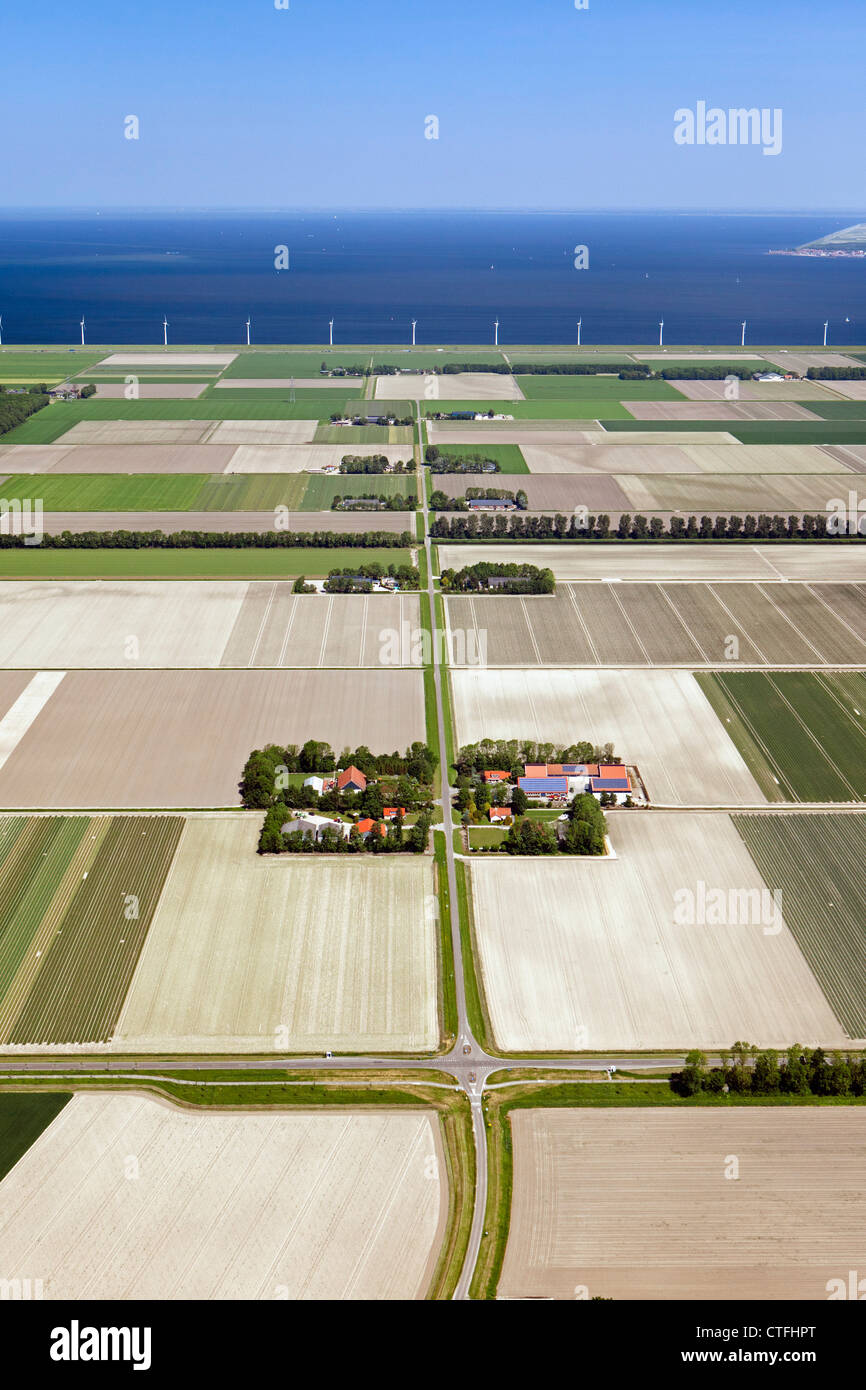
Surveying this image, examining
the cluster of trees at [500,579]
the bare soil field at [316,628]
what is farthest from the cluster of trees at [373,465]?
the bare soil field at [316,628]

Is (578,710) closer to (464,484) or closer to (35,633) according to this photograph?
(35,633)

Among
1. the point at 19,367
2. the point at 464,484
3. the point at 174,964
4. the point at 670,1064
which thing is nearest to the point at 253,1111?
the point at 174,964

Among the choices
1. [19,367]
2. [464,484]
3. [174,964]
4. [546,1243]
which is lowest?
[546,1243]

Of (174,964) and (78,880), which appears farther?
(78,880)

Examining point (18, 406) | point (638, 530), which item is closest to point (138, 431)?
point (18, 406)

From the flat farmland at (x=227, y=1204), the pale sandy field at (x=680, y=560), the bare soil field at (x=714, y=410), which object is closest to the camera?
the flat farmland at (x=227, y=1204)

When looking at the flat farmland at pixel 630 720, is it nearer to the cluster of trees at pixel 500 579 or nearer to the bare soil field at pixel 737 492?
the cluster of trees at pixel 500 579

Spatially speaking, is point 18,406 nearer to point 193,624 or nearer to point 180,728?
point 193,624

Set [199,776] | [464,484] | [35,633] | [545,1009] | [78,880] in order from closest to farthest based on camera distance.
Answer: [545,1009]
[78,880]
[199,776]
[35,633]
[464,484]
